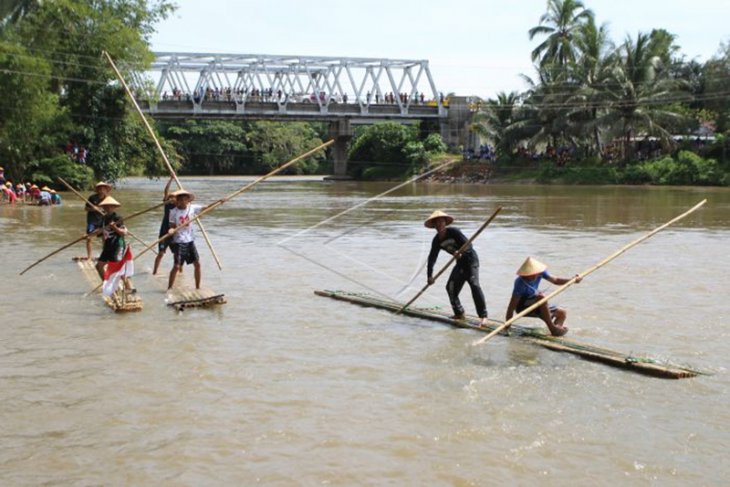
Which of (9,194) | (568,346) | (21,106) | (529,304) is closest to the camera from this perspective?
(568,346)

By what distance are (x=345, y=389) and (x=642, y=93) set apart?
42.5 meters

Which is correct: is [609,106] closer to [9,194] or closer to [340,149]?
[340,149]

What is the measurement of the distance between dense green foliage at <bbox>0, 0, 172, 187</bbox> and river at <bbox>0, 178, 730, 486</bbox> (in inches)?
935

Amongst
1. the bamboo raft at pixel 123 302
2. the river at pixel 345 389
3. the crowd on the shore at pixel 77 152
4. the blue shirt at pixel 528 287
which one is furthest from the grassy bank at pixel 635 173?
the bamboo raft at pixel 123 302

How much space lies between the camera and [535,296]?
8008 millimetres

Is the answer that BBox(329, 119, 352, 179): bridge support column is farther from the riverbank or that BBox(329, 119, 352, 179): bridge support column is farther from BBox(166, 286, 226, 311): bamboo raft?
BBox(166, 286, 226, 311): bamboo raft

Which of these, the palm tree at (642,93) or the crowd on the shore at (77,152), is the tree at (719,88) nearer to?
the palm tree at (642,93)

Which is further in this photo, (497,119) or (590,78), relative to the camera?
(497,119)

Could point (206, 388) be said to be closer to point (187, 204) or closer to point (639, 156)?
point (187, 204)

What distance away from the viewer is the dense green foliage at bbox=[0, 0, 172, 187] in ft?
113

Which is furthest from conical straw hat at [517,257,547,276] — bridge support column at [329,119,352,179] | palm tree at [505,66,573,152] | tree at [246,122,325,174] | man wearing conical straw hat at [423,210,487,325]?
tree at [246,122,325,174]

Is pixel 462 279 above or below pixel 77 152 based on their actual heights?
below

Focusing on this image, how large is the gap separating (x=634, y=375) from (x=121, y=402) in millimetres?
4057

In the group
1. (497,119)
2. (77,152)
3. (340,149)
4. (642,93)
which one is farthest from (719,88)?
(77,152)
